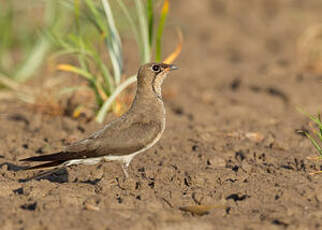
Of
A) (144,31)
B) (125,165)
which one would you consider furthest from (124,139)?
(144,31)

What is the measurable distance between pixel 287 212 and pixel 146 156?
1666 millimetres

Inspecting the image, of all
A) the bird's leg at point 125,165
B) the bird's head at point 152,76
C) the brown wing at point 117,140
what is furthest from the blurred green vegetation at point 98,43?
the bird's leg at point 125,165

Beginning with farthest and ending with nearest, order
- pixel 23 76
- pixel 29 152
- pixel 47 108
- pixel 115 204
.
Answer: pixel 23 76 < pixel 47 108 < pixel 29 152 < pixel 115 204

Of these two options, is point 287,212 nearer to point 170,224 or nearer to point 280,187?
point 280,187

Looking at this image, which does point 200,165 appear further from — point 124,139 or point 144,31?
point 144,31

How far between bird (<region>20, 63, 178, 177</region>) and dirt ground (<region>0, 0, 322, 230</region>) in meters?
0.18

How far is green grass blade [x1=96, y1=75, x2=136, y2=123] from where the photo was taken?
5605 mm

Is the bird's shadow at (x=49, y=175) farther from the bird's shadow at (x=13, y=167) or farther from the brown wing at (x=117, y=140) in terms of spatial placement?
the brown wing at (x=117, y=140)

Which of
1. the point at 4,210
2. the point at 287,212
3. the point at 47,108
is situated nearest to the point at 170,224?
the point at 287,212

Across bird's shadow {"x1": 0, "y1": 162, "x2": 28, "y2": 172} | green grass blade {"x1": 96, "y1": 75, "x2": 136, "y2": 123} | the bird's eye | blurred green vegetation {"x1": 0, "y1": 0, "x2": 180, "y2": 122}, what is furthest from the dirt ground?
the bird's eye

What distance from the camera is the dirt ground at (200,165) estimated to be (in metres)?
3.64

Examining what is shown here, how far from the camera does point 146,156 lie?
504 centimetres

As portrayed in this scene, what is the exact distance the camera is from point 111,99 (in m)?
5.72

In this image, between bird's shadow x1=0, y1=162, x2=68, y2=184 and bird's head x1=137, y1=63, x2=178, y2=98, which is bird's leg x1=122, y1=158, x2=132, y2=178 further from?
bird's head x1=137, y1=63, x2=178, y2=98
